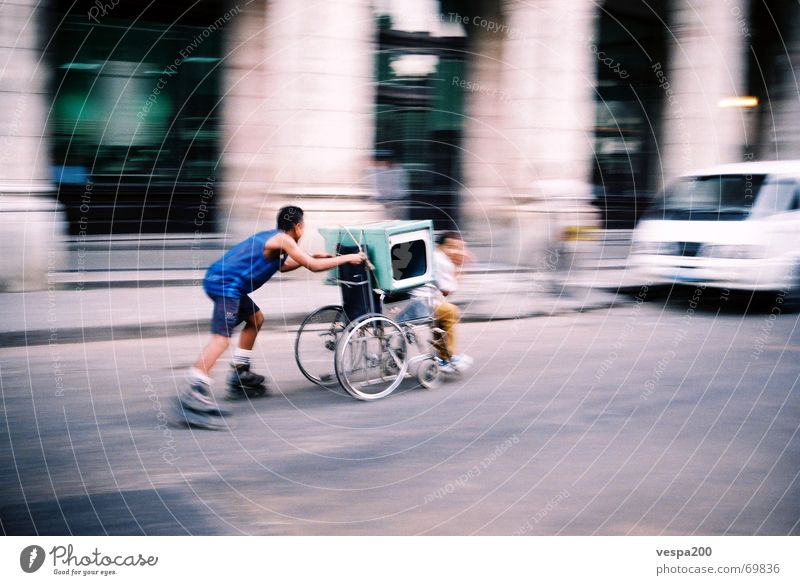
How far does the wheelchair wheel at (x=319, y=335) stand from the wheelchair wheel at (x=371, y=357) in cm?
22

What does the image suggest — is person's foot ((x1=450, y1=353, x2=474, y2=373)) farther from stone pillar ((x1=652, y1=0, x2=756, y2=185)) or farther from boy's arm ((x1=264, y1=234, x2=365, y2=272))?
stone pillar ((x1=652, y1=0, x2=756, y2=185))

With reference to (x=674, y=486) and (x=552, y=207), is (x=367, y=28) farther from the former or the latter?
(x=674, y=486)

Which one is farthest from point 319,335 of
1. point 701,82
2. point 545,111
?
point 701,82

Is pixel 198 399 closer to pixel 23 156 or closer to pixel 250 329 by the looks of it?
pixel 250 329

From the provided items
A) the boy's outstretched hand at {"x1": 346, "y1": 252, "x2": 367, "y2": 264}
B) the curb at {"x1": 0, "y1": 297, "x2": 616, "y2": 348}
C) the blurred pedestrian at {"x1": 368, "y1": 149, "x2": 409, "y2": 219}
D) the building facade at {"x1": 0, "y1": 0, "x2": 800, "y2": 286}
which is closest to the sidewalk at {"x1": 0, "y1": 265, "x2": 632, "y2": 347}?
the curb at {"x1": 0, "y1": 297, "x2": 616, "y2": 348}

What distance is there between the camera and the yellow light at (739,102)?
1754 centimetres

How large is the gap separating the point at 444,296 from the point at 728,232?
4882mm

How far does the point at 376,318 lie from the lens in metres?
6.52

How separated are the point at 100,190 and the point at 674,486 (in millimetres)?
9503

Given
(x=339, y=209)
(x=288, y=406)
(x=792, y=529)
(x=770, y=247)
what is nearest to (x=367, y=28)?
(x=339, y=209)

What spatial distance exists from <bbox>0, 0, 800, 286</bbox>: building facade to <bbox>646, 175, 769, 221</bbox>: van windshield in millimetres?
1551

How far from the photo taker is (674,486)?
15.5ft

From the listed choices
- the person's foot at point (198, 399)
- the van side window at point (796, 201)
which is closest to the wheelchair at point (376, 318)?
the person's foot at point (198, 399)

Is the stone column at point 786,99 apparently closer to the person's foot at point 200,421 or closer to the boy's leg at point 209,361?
the boy's leg at point 209,361
